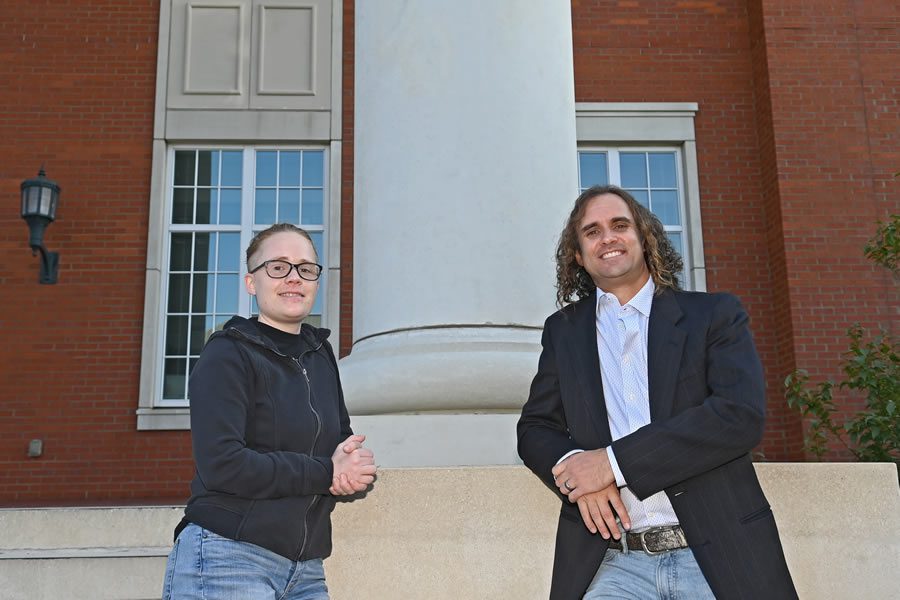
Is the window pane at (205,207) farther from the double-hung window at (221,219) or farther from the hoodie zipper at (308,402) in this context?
the hoodie zipper at (308,402)

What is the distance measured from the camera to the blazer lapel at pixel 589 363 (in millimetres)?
2283

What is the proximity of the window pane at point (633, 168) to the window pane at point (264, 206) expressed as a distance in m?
3.94

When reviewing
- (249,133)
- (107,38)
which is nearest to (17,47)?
(107,38)

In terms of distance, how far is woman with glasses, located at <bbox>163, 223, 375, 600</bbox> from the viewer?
78.2 inches

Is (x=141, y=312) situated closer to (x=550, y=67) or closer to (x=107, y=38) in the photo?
(x=107, y=38)

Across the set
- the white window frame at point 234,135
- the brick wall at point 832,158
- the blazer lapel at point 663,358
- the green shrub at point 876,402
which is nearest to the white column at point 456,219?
the blazer lapel at point 663,358

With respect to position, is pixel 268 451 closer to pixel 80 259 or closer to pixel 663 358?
pixel 663 358

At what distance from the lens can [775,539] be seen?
2086mm

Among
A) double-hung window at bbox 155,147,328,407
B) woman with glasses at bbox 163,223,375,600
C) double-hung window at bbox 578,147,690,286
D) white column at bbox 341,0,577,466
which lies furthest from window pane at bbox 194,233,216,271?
woman with glasses at bbox 163,223,375,600

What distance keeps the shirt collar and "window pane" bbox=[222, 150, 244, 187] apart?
332 inches

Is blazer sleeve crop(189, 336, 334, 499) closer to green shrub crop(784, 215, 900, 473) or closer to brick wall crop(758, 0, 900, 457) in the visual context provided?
green shrub crop(784, 215, 900, 473)

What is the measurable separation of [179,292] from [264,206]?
52.1 inches

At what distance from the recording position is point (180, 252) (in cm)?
1014

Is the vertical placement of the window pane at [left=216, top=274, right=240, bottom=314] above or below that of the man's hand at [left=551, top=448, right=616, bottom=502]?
above
